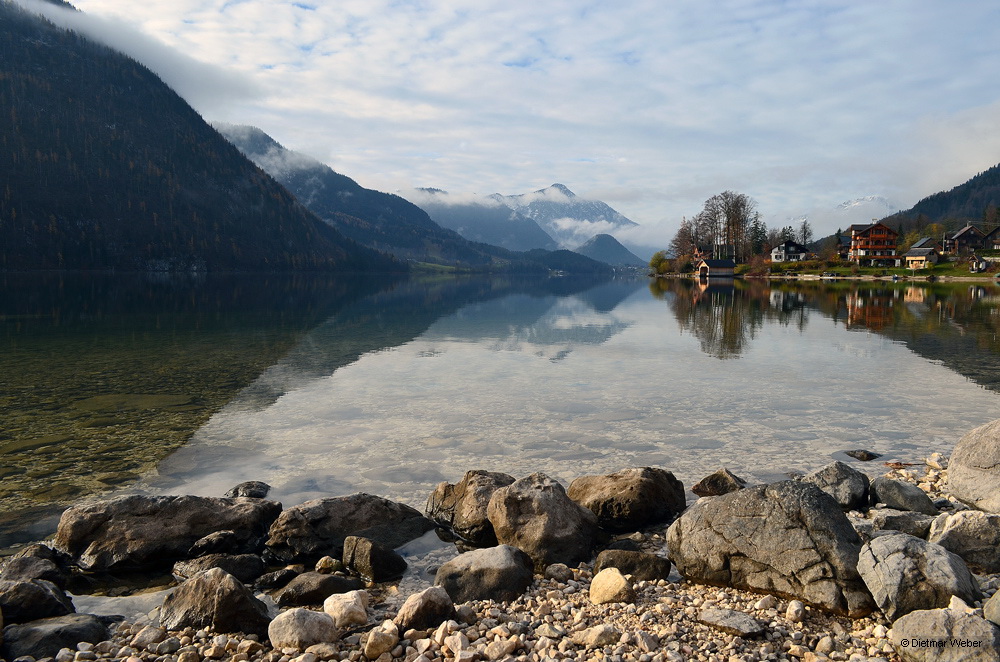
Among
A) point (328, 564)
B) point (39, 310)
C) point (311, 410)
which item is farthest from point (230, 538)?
point (39, 310)

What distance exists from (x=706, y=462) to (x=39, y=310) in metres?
76.7

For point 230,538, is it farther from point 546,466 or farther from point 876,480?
point 876,480

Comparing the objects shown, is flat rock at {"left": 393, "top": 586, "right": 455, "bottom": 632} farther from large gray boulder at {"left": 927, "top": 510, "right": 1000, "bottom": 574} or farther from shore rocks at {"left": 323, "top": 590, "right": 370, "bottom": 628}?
large gray boulder at {"left": 927, "top": 510, "right": 1000, "bottom": 574}

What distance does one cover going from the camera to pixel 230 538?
12477 millimetres

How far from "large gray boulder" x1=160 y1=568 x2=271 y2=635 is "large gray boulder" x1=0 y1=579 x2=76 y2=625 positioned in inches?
69.4

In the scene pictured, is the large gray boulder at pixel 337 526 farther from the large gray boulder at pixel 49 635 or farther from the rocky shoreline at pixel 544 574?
the large gray boulder at pixel 49 635

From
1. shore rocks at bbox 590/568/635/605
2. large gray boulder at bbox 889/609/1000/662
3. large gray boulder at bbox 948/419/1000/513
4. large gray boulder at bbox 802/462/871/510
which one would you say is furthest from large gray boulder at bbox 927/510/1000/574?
shore rocks at bbox 590/568/635/605

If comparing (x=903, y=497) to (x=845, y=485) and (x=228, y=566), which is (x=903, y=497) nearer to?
(x=845, y=485)

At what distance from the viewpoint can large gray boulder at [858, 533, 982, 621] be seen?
9141 millimetres

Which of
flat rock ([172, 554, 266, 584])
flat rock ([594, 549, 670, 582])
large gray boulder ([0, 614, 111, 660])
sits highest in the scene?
large gray boulder ([0, 614, 111, 660])

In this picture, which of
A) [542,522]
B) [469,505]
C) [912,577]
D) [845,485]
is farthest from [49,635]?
[845,485]

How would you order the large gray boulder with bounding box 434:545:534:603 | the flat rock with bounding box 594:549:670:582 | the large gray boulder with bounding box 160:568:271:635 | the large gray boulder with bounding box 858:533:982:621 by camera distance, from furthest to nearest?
the flat rock with bounding box 594:549:670:582 → the large gray boulder with bounding box 434:545:534:603 → the large gray boulder with bounding box 160:568:271:635 → the large gray boulder with bounding box 858:533:982:621

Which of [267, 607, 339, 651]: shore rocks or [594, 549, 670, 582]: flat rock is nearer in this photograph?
[267, 607, 339, 651]: shore rocks

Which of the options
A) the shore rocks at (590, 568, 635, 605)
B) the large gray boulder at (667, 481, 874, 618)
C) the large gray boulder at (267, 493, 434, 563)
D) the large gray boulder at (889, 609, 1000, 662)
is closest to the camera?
the large gray boulder at (889, 609, 1000, 662)
